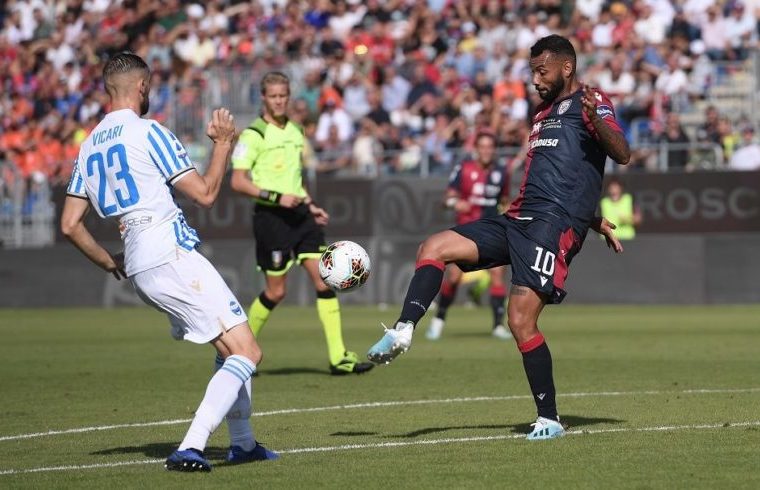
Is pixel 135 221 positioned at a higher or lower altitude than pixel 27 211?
lower

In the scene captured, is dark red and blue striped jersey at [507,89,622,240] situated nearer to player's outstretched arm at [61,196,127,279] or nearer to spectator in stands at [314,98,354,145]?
player's outstretched arm at [61,196,127,279]

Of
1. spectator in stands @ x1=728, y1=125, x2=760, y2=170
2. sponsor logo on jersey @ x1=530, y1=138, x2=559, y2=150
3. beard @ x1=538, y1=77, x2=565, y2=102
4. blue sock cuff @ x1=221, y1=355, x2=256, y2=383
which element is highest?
spectator in stands @ x1=728, y1=125, x2=760, y2=170

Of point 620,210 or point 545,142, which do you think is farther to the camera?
point 620,210

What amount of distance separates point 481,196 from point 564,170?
370 inches

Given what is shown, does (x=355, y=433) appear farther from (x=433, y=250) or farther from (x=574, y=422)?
(x=574, y=422)

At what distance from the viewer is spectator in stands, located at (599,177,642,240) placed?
23859 millimetres

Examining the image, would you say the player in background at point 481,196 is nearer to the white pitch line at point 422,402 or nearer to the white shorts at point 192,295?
the white pitch line at point 422,402

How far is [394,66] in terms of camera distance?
28.1 m

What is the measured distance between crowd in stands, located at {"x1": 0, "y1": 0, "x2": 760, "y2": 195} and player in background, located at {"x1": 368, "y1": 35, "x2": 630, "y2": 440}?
15635 millimetres

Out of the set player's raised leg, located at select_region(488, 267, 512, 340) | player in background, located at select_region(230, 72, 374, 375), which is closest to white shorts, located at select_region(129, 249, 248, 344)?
player in background, located at select_region(230, 72, 374, 375)

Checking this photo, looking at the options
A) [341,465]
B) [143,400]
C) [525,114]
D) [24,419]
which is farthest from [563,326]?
[341,465]

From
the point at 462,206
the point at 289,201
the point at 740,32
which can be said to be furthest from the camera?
the point at 740,32

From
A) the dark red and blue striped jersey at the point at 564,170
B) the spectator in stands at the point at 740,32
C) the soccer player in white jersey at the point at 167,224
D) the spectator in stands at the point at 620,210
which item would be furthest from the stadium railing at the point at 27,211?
the soccer player in white jersey at the point at 167,224

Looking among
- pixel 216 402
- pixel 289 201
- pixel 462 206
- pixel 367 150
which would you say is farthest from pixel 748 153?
pixel 216 402
